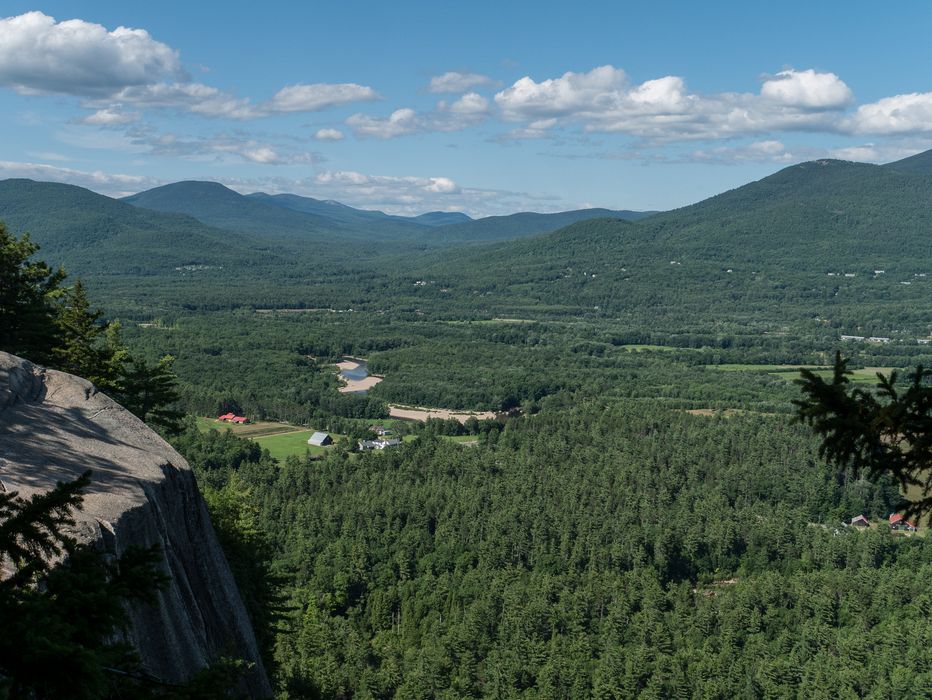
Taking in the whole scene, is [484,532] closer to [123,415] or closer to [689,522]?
[689,522]

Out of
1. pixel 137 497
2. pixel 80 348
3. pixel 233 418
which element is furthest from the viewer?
pixel 233 418

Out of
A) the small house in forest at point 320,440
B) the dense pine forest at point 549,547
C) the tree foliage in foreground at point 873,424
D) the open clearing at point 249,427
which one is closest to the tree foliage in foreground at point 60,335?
the dense pine forest at point 549,547

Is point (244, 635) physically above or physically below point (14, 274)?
below

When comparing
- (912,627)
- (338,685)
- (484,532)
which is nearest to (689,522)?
(484,532)

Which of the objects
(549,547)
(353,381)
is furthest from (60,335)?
(353,381)

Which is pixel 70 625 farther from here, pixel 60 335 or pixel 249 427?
pixel 249 427
